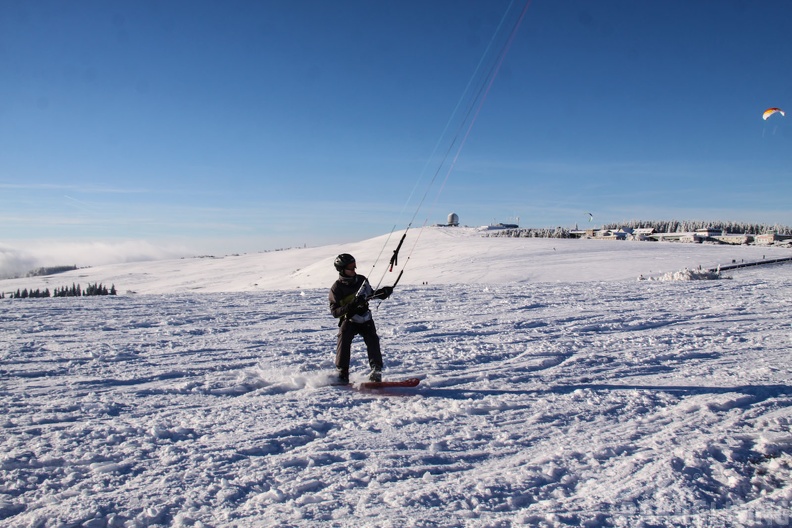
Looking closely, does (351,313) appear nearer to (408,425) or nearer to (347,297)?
(347,297)

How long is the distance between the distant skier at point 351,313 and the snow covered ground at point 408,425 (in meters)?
0.38

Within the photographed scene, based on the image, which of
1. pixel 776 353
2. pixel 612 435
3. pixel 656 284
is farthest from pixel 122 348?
pixel 656 284

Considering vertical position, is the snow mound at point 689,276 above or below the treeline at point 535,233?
below

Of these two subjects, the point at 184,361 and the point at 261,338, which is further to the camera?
the point at 261,338

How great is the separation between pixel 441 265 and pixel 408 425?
34.4 metres

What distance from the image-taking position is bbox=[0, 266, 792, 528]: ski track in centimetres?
356

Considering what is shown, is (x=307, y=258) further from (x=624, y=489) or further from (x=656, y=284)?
(x=624, y=489)

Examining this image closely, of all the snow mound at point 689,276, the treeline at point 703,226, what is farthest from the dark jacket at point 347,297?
the treeline at point 703,226

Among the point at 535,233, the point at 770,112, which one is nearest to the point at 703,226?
the point at 535,233

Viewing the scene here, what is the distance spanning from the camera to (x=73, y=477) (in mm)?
3932

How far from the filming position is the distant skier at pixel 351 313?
Answer: 6.48 metres

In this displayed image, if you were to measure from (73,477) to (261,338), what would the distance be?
625 cm

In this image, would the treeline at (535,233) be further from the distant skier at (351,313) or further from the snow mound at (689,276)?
the distant skier at (351,313)

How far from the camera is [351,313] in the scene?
6.44 metres
